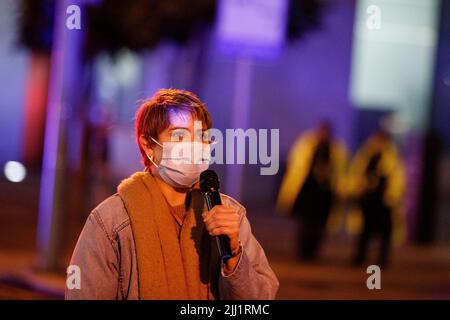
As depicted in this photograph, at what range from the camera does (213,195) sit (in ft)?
10.1

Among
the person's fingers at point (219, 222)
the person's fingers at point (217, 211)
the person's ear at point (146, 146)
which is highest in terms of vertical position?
the person's ear at point (146, 146)

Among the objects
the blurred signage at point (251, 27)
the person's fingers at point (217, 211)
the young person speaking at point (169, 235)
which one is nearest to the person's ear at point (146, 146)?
the young person speaking at point (169, 235)

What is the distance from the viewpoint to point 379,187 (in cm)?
1101

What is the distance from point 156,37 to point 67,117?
5134mm

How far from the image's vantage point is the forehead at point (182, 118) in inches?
128

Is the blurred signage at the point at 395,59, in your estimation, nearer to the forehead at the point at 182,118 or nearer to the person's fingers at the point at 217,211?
the forehead at the point at 182,118

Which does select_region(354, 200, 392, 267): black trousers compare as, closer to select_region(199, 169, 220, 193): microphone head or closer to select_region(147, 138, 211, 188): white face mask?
select_region(147, 138, 211, 188): white face mask

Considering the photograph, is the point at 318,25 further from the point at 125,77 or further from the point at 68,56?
the point at 125,77

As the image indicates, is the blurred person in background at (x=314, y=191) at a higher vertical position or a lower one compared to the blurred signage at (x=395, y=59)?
lower

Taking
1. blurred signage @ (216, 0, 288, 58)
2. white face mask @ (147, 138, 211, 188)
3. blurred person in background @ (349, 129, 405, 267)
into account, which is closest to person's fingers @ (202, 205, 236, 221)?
white face mask @ (147, 138, 211, 188)

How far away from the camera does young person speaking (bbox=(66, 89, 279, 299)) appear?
3.08m

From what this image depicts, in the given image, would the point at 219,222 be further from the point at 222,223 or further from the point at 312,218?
the point at 312,218

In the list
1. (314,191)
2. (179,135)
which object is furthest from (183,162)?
(314,191)

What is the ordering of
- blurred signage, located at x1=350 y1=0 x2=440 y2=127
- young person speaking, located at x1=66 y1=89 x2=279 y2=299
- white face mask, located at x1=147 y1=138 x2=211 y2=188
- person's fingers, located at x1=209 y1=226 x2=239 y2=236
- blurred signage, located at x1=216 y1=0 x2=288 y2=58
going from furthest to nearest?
blurred signage, located at x1=350 y1=0 x2=440 y2=127
blurred signage, located at x1=216 y1=0 x2=288 y2=58
white face mask, located at x1=147 y1=138 x2=211 y2=188
young person speaking, located at x1=66 y1=89 x2=279 y2=299
person's fingers, located at x1=209 y1=226 x2=239 y2=236
